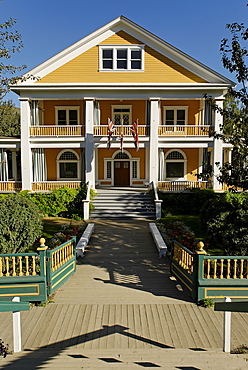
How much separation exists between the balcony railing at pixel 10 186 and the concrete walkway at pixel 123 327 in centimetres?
1297

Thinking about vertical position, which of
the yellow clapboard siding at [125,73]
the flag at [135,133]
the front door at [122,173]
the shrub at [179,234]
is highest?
the yellow clapboard siding at [125,73]

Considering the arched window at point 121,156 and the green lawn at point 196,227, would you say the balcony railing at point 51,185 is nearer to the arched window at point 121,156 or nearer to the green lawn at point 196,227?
the arched window at point 121,156

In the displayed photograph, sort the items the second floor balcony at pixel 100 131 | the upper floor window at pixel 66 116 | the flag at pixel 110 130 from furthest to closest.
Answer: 1. the upper floor window at pixel 66 116
2. the second floor balcony at pixel 100 131
3. the flag at pixel 110 130

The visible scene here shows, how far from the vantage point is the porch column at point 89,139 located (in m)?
19.6

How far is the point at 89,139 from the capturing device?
64.5ft

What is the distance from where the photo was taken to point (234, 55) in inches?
336

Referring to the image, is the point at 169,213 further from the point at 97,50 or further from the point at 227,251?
the point at 97,50

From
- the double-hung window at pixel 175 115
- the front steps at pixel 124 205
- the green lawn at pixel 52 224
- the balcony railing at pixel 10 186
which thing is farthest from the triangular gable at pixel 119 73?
the green lawn at pixel 52 224

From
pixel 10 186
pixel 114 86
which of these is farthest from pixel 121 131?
pixel 10 186

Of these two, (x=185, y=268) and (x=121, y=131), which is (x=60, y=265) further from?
(x=121, y=131)

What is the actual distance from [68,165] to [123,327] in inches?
707

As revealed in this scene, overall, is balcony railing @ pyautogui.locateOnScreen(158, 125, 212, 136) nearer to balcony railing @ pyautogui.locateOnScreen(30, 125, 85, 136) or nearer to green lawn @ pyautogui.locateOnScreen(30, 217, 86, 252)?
balcony railing @ pyautogui.locateOnScreen(30, 125, 85, 136)

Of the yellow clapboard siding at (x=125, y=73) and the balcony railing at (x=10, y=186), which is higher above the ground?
the yellow clapboard siding at (x=125, y=73)

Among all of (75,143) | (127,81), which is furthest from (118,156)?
(127,81)
